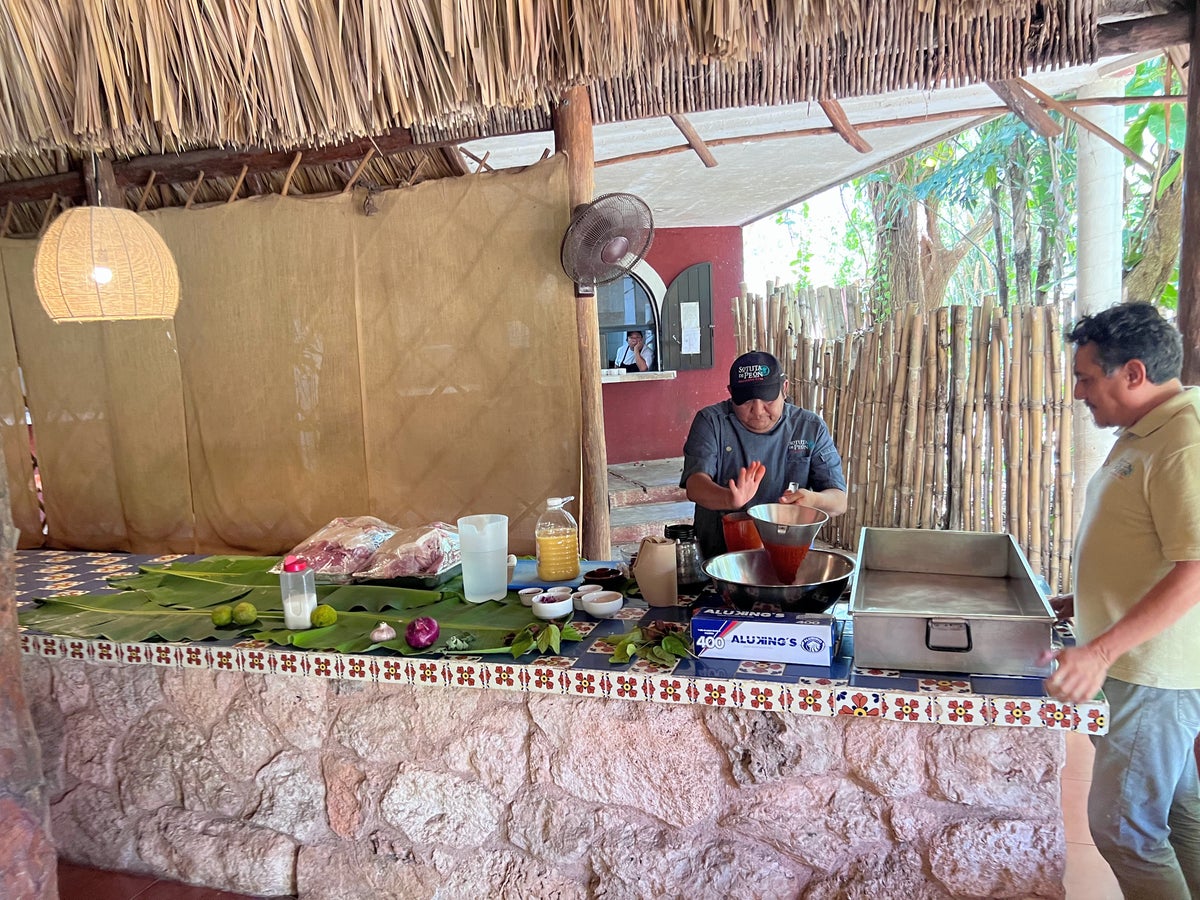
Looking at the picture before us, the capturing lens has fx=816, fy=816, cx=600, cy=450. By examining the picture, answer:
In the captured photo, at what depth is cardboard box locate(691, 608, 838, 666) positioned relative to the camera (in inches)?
78.9

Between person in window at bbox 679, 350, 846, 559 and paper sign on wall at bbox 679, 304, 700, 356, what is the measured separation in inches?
218

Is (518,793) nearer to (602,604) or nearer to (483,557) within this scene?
(602,604)

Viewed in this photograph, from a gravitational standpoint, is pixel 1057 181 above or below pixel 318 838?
above

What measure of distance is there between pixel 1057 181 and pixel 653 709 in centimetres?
1062

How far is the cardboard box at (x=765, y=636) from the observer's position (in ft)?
6.57

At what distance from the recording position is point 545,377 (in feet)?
13.2

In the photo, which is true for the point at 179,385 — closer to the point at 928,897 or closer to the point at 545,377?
the point at 545,377

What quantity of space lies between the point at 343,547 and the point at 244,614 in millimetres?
508

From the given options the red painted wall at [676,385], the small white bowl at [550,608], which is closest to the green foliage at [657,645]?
the small white bowl at [550,608]

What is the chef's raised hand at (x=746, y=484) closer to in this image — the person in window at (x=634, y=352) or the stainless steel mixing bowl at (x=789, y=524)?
the stainless steel mixing bowl at (x=789, y=524)

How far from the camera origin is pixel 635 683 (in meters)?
2.07

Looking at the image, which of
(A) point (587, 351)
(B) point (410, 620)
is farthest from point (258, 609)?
(A) point (587, 351)

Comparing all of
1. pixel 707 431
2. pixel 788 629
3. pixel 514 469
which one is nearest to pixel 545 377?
pixel 514 469

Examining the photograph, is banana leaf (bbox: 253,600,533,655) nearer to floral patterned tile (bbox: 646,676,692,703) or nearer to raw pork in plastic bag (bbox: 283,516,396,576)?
raw pork in plastic bag (bbox: 283,516,396,576)
